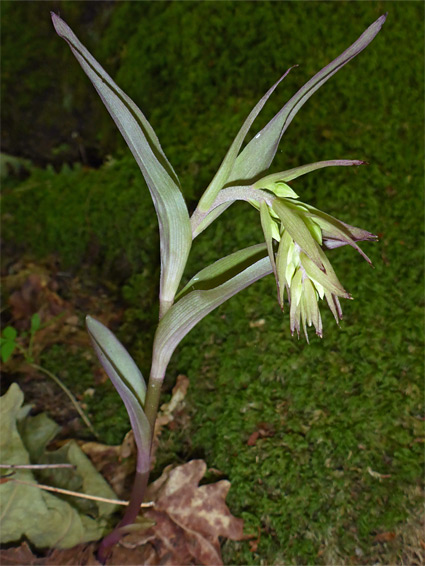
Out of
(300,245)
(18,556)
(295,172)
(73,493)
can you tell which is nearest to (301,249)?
(300,245)

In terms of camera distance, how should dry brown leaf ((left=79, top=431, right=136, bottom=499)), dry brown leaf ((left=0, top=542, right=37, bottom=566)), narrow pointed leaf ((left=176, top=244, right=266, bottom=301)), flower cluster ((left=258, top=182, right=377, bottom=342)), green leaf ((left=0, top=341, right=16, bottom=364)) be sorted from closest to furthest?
1. flower cluster ((left=258, top=182, right=377, bottom=342))
2. narrow pointed leaf ((left=176, top=244, right=266, bottom=301))
3. dry brown leaf ((left=0, top=542, right=37, bottom=566))
4. dry brown leaf ((left=79, top=431, right=136, bottom=499))
5. green leaf ((left=0, top=341, right=16, bottom=364))

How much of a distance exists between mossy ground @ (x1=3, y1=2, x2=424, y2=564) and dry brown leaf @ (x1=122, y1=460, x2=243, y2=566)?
0.16 ft

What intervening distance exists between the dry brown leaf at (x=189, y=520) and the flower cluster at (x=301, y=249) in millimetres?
821

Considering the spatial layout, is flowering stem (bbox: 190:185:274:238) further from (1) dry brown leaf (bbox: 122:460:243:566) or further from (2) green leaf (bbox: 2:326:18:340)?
(2) green leaf (bbox: 2:326:18:340)

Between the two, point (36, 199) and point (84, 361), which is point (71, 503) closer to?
point (84, 361)

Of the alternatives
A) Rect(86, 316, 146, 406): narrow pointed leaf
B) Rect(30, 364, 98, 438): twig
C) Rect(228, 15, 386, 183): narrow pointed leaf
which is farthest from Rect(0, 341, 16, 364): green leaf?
Rect(228, 15, 386, 183): narrow pointed leaf

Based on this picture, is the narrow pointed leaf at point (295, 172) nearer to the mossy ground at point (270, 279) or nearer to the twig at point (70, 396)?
the mossy ground at point (270, 279)

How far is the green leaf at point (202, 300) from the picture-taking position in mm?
1160

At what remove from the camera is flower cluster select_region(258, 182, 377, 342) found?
990mm

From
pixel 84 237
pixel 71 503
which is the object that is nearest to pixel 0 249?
pixel 84 237

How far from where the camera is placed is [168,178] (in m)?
1.14

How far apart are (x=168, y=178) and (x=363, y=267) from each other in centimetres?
101

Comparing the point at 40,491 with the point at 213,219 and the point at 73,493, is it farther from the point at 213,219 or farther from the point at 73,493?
the point at 213,219

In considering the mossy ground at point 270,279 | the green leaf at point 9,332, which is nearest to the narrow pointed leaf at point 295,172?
the mossy ground at point 270,279
